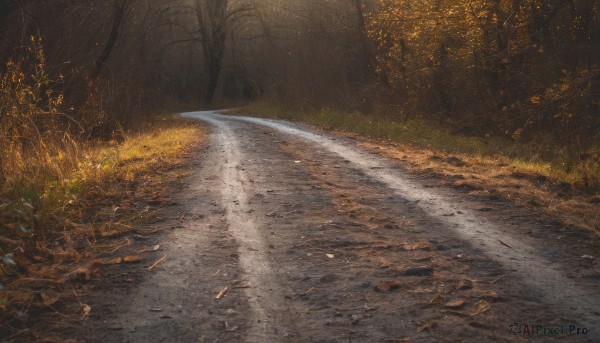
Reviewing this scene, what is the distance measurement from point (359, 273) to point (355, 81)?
21.1 metres

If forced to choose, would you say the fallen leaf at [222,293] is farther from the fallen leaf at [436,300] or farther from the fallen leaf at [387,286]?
the fallen leaf at [436,300]

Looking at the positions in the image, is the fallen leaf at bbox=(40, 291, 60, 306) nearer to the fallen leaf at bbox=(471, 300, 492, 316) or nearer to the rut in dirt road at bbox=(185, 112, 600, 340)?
the rut in dirt road at bbox=(185, 112, 600, 340)

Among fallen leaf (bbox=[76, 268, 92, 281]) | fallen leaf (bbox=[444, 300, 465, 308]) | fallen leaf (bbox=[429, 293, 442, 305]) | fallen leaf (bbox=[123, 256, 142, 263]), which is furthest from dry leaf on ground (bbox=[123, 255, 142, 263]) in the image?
fallen leaf (bbox=[444, 300, 465, 308])

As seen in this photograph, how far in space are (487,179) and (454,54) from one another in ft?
28.8

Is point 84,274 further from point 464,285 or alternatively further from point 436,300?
point 464,285

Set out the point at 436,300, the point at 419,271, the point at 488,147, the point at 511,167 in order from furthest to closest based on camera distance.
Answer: the point at 488,147
the point at 511,167
the point at 419,271
the point at 436,300

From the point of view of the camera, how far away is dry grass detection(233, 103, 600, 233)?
21.1 ft

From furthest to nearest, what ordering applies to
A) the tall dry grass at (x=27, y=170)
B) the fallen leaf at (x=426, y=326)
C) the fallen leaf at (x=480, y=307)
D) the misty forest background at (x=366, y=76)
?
the misty forest background at (x=366, y=76)
the tall dry grass at (x=27, y=170)
the fallen leaf at (x=480, y=307)
the fallen leaf at (x=426, y=326)

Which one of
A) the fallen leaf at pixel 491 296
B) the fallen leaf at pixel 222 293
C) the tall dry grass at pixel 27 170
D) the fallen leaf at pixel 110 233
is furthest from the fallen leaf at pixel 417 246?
the tall dry grass at pixel 27 170

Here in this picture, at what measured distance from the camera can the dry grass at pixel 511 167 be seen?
6.43 m

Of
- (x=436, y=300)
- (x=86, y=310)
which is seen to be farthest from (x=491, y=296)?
(x=86, y=310)

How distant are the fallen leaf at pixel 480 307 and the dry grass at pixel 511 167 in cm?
225

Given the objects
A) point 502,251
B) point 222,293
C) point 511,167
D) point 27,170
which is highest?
point 27,170

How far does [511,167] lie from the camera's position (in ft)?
29.0
